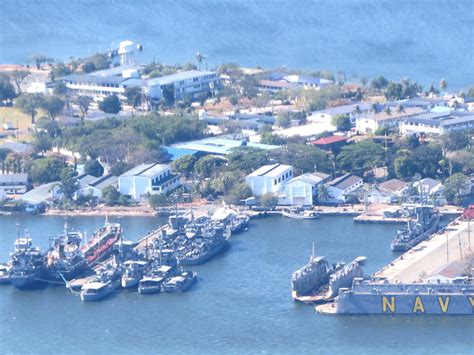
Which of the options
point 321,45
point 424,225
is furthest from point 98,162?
point 321,45

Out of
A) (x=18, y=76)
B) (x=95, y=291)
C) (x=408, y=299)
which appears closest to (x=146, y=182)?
(x=95, y=291)

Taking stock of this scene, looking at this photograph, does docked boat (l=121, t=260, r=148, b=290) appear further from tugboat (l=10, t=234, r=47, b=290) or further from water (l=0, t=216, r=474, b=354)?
tugboat (l=10, t=234, r=47, b=290)

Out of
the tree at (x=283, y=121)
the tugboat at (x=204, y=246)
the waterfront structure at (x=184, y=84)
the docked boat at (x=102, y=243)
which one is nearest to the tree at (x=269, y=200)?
the tugboat at (x=204, y=246)

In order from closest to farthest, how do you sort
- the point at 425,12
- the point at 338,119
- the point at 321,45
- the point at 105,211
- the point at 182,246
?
the point at 182,246
the point at 105,211
the point at 338,119
the point at 321,45
the point at 425,12

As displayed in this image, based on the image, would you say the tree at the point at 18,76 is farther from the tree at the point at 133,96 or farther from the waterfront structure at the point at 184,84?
the waterfront structure at the point at 184,84

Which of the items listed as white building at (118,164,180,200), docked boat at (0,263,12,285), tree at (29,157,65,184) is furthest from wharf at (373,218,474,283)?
tree at (29,157,65,184)

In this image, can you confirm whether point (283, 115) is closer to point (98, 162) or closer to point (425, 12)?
point (98, 162)
